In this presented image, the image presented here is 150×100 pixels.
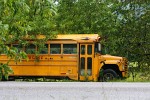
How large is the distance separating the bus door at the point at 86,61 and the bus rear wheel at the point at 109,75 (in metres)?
0.70

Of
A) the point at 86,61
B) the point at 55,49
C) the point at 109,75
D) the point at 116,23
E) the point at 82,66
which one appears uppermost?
the point at 116,23

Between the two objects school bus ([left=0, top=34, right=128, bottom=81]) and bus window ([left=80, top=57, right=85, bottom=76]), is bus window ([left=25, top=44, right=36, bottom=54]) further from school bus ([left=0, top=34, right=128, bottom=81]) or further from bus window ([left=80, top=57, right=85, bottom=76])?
bus window ([left=80, top=57, right=85, bottom=76])

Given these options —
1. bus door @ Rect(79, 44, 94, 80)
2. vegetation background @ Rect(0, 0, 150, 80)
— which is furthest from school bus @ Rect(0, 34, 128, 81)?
vegetation background @ Rect(0, 0, 150, 80)

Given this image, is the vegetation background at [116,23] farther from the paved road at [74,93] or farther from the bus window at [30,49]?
the paved road at [74,93]

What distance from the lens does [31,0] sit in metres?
5.91

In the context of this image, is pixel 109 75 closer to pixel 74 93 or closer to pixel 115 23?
pixel 115 23

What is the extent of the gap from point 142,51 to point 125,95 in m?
15.4

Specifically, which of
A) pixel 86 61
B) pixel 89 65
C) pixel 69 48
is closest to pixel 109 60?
pixel 89 65

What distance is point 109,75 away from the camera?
19.2 meters

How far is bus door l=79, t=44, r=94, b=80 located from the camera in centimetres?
1919

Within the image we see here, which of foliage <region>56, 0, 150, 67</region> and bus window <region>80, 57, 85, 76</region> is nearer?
bus window <region>80, 57, 85, 76</region>

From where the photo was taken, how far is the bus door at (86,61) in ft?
63.0

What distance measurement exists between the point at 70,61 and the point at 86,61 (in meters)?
0.75

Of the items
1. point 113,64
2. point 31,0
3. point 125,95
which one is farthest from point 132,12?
point 31,0
